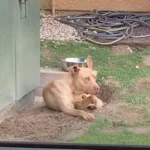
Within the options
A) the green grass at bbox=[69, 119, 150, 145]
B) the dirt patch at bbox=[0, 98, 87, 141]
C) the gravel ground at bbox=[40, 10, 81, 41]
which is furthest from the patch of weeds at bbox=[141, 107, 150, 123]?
the gravel ground at bbox=[40, 10, 81, 41]

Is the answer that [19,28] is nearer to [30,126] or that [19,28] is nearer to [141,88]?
[30,126]

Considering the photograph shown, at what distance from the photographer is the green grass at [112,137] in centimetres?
427

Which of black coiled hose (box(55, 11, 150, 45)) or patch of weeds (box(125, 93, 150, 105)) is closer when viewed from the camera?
patch of weeds (box(125, 93, 150, 105))

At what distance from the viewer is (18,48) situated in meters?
5.19

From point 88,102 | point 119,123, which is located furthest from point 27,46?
point 119,123

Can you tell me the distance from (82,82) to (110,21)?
12.6 feet

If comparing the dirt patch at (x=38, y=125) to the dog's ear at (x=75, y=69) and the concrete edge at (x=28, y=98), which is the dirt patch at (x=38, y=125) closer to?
the concrete edge at (x=28, y=98)

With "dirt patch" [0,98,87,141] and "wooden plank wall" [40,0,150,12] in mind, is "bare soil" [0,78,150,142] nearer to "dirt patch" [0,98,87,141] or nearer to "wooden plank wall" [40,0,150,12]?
"dirt patch" [0,98,87,141]

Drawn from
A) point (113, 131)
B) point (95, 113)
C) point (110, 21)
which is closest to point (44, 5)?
point (110, 21)

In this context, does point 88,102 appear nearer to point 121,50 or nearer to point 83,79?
point 83,79

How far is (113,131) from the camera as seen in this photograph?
15.0 ft

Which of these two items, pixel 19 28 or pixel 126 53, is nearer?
pixel 19 28

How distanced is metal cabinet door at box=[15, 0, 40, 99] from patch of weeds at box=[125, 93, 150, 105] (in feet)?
3.17

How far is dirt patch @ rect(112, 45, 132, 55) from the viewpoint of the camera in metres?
7.60
